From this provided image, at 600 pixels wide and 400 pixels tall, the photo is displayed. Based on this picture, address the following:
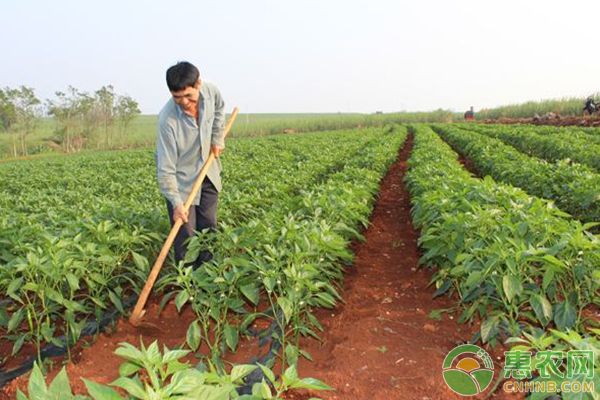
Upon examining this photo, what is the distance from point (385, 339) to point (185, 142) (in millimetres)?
2184

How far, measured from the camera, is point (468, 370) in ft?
8.13

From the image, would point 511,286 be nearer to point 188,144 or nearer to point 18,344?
point 188,144

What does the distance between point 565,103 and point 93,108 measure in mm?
42580

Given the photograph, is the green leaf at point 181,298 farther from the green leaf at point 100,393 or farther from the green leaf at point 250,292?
the green leaf at point 100,393

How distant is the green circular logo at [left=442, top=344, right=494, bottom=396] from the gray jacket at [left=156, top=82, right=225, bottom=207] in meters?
2.19

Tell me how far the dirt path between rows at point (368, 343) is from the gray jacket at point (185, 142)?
3.41ft

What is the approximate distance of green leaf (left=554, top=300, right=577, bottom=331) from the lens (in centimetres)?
235

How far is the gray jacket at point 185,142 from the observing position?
349cm

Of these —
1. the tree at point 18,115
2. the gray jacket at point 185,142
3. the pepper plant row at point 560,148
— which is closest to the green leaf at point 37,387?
the gray jacket at point 185,142

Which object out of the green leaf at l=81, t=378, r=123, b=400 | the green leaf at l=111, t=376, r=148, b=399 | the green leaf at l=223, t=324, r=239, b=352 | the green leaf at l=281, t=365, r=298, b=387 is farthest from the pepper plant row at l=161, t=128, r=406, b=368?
the green leaf at l=81, t=378, r=123, b=400

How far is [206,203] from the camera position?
392cm

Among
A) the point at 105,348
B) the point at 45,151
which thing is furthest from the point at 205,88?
the point at 45,151

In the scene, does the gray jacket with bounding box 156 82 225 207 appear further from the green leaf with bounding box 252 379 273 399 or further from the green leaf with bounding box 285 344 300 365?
the green leaf with bounding box 252 379 273 399

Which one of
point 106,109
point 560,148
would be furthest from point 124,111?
point 560,148
